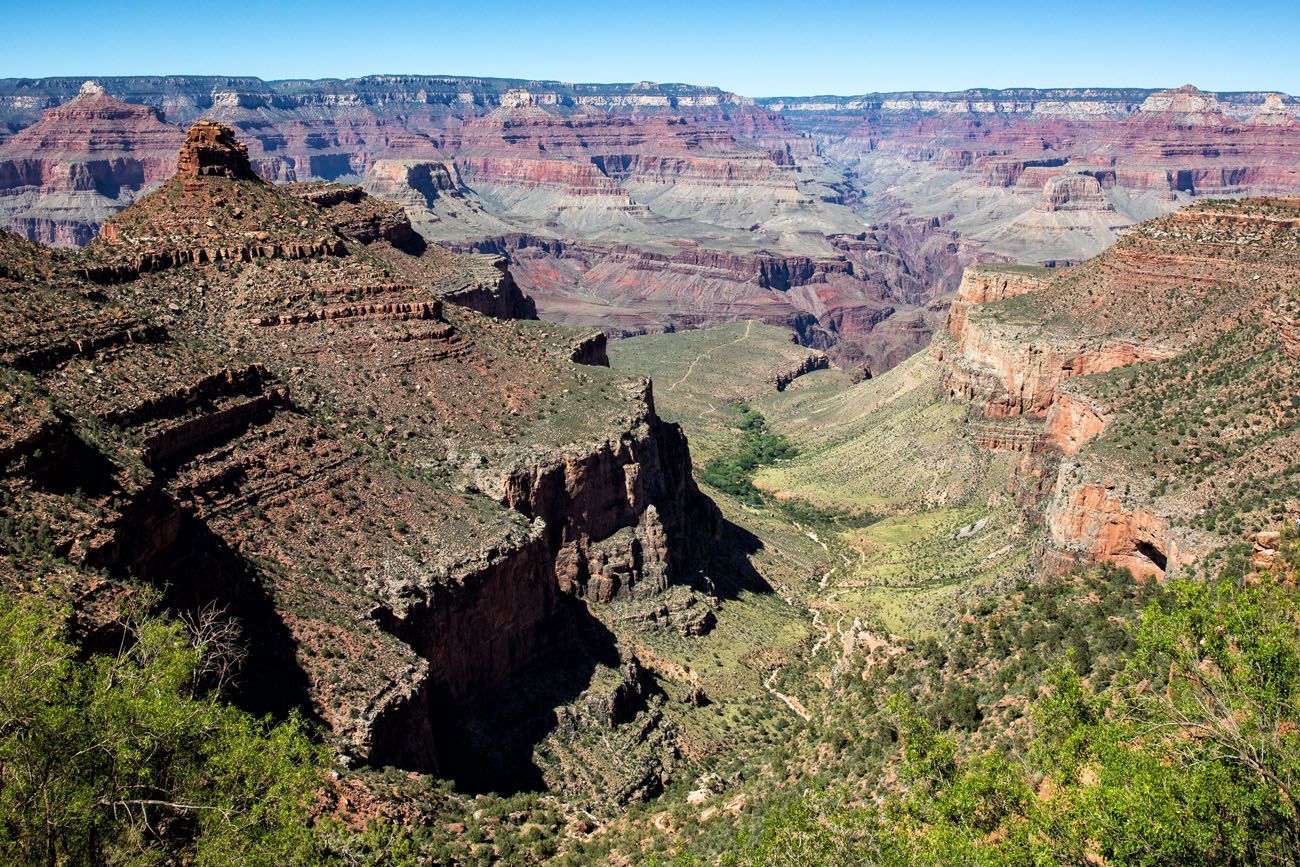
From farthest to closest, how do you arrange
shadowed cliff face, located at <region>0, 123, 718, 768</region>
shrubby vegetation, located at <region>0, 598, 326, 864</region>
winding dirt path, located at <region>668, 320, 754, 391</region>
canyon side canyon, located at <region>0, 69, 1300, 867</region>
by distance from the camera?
1. winding dirt path, located at <region>668, 320, 754, 391</region>
2. shadowed cliff face, located at <region>0, 123, 718, 768</region>
3. canyon side canyon, located at <region>0, 69, 1300, 867</region>
4. shrubby vegetation, located at <region>0, 598, 326, 864</region>

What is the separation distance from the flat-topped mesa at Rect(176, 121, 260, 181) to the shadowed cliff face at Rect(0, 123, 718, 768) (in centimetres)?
13

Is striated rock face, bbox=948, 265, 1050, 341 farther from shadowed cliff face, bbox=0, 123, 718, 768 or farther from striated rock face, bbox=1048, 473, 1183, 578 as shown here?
striated rock face, bbox=1048, 473, 1183, 578

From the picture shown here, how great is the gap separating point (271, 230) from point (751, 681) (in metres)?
35.7

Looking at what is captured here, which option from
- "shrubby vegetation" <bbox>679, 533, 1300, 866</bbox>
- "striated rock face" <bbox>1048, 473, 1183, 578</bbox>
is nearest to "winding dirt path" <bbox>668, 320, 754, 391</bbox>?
"striated rock face" <bbox>1048, 473, 1183, 578</bbox>

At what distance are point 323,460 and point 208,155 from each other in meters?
28.2

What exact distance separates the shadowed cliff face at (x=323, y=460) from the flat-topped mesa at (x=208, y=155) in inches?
5.2

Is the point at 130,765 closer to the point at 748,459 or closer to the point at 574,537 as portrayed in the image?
the point at 574,537

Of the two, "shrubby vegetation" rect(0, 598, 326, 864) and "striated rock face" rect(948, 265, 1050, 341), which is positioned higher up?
"striated rock face" rect(948, 265, 1050, 341)

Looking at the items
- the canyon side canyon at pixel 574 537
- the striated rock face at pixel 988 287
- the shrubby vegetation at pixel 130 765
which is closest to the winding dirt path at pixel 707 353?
the striated rock face at pixel 988 287

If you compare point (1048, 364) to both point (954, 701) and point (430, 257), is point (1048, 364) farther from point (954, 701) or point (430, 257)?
point (430, 257)

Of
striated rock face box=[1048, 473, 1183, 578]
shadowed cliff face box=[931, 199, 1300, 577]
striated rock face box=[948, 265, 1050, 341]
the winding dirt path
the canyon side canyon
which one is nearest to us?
the canyon side canyon

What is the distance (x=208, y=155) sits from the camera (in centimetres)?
6562

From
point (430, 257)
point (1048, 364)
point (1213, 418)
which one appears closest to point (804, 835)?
point (1213, 418)

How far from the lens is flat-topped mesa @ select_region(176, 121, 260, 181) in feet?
214
